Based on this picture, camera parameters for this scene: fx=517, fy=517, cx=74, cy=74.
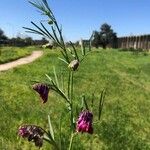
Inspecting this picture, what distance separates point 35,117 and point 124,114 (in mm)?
5068

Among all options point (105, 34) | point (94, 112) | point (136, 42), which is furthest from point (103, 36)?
point (94, 112)

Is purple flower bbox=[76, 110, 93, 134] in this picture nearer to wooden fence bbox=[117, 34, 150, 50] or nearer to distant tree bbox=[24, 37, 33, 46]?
distant tree bbox=[24, 37, 33, 46]

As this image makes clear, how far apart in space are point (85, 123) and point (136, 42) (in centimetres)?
10420

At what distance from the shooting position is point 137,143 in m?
16.9

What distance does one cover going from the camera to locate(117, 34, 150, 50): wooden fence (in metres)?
101

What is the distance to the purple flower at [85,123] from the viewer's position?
16.9 feet

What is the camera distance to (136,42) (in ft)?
356

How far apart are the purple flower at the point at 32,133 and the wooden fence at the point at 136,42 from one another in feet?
309

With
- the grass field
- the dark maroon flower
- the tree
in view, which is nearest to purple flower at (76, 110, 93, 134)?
the dark maroon flower

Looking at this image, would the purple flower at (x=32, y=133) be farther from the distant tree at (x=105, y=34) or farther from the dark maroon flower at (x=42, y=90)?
the distant tree at (x=105, y=34)

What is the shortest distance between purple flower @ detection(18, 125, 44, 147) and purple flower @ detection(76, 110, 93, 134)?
26.6 inches

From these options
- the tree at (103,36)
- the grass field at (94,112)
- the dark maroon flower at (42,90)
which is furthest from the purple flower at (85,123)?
the tree at (103,36)

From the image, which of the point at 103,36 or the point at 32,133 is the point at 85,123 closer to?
the point at 32,133

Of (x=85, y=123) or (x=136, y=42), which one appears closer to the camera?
(x=85, y=123)
